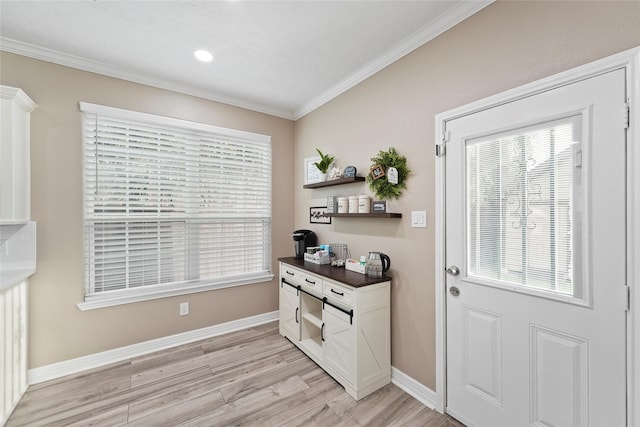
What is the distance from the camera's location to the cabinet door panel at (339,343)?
204 centimetres

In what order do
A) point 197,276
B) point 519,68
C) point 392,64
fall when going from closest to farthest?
point 519,68 → point 392,64 → point 197,276

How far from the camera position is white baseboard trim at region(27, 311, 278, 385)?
2236 millimetres

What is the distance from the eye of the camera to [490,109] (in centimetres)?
162

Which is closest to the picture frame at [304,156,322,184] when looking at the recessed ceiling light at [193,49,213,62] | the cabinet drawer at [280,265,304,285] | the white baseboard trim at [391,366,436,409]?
the cabinet drawer at [280,265,304,285]

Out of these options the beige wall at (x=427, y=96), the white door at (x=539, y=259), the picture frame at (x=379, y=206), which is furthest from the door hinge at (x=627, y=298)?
the picture frame at (x=379, y=206)

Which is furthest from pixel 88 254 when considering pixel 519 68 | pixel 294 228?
pixel 519 68

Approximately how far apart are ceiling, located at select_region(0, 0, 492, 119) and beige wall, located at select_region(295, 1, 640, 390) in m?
0.19

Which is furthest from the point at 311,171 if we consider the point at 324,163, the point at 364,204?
the point at 364,204

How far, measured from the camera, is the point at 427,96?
78.1 inches

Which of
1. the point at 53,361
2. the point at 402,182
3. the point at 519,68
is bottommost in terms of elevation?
the point at 53,361

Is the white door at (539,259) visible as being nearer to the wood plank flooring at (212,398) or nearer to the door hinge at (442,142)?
the door hinge at (442,142)

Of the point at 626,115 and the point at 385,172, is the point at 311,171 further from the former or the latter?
the point at 626,115

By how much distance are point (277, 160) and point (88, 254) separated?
7.15 ft

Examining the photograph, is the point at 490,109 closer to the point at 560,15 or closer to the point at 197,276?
the point at 560,15
